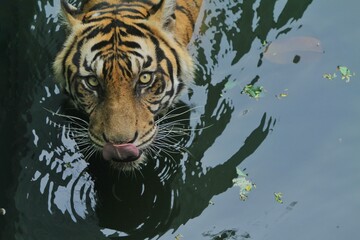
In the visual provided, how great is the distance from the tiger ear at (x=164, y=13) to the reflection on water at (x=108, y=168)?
560mm

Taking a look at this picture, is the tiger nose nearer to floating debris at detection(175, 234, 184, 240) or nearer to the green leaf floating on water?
floating debris at detection(175, 234, 184, 240)

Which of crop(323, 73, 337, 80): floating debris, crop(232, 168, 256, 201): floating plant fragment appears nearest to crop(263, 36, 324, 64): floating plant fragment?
crop(323, 73, 337, 80): floating debris

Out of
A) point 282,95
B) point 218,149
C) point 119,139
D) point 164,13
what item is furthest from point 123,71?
point 282,95

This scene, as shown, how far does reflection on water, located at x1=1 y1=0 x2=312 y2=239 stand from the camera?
3.01 meters

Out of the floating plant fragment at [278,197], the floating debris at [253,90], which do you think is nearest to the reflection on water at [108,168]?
the floating debris at [253,90]

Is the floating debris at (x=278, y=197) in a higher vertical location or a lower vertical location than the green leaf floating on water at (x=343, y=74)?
lower

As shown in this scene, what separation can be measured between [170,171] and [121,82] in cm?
66

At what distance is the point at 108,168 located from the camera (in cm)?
317

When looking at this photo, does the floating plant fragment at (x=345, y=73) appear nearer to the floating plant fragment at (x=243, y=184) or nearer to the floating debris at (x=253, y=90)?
the floating debris at (x=253, y=90)

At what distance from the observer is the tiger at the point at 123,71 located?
106 inches

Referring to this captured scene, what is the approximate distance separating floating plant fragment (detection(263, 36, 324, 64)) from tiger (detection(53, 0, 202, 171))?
68 centimetres

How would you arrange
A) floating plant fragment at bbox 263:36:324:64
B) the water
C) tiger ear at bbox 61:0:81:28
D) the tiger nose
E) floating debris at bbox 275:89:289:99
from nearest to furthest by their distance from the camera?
the tiger nose → tiger ear at bbox 61:0:81:28 → the water → floating debris at bbox 275:89:289:99 → floating plant fragment at bbox 263:36:324:64

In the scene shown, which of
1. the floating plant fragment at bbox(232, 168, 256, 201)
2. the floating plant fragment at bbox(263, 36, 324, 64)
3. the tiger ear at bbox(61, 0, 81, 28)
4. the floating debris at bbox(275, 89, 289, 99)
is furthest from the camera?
the floating plant fragment at bbox(263, 36, 324, 64)

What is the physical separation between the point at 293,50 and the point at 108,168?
4.12ft
